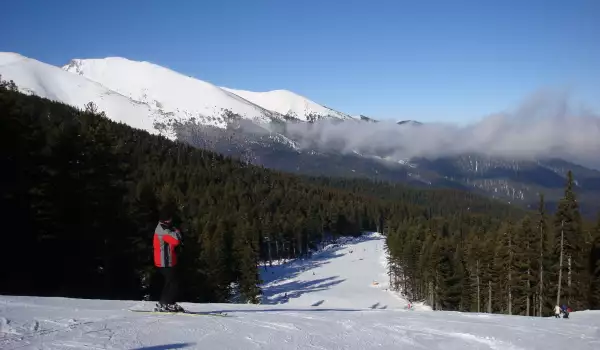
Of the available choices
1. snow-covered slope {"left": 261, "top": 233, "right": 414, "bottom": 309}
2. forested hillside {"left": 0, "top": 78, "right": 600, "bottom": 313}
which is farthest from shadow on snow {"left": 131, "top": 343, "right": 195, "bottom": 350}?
snow-covered slope {"left": 261, "top": 233, "right": 414, "bottom": 309}

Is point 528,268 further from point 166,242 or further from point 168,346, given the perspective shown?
point 168,346

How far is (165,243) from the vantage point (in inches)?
405

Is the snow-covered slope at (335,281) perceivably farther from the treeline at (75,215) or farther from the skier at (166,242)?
the skier at (166,242)

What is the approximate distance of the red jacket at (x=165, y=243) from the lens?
1021 centimetres

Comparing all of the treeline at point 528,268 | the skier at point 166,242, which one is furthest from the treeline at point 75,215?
the treeline at point 528,268

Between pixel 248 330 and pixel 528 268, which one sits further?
pixel 528 268

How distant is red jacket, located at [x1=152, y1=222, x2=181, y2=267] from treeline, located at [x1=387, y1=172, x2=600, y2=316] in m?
33.1


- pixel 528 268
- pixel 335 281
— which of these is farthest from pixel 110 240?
pixel 335 281

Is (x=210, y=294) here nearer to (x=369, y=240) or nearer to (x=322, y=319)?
(x=322, y=319)

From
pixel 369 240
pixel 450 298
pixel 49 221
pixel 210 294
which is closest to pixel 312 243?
pixel 369 240

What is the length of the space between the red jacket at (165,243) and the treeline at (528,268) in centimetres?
3311

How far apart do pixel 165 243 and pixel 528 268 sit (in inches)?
1496

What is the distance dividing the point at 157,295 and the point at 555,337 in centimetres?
2430

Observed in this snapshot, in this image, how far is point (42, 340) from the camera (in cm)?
721
